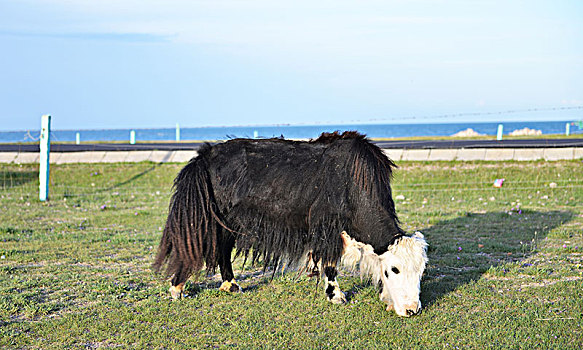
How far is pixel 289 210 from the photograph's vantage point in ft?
19.5

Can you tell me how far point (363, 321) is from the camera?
5.31 metres

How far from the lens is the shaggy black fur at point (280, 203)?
5.79 metres

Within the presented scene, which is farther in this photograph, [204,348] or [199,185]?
[199,185]

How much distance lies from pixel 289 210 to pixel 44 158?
9667 millimetres

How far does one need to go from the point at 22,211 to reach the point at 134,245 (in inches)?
178

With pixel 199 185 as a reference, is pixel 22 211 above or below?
below

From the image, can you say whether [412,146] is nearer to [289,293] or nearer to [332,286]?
[289,293]

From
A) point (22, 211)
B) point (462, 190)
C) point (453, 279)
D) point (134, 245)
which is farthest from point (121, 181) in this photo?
point (453, 279)

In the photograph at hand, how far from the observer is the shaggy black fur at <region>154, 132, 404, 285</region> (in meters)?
5.79

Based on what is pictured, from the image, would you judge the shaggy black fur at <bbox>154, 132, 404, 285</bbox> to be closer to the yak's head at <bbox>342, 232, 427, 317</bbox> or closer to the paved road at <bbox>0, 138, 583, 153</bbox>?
the yak's head at <bbox>342, 232, 427, 317</bbox>

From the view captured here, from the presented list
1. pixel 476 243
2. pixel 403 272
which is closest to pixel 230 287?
pixel 403 272

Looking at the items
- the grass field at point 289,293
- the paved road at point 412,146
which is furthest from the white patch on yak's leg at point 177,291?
the paved road at point 412,146

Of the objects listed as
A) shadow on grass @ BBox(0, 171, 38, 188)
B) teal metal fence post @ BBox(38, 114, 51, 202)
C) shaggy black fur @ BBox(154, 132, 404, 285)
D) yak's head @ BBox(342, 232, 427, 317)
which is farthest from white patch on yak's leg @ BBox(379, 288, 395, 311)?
shadow on grass @ BBox(0, 171, 38, 188)

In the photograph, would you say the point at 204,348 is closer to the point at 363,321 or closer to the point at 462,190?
the point at 363,321
